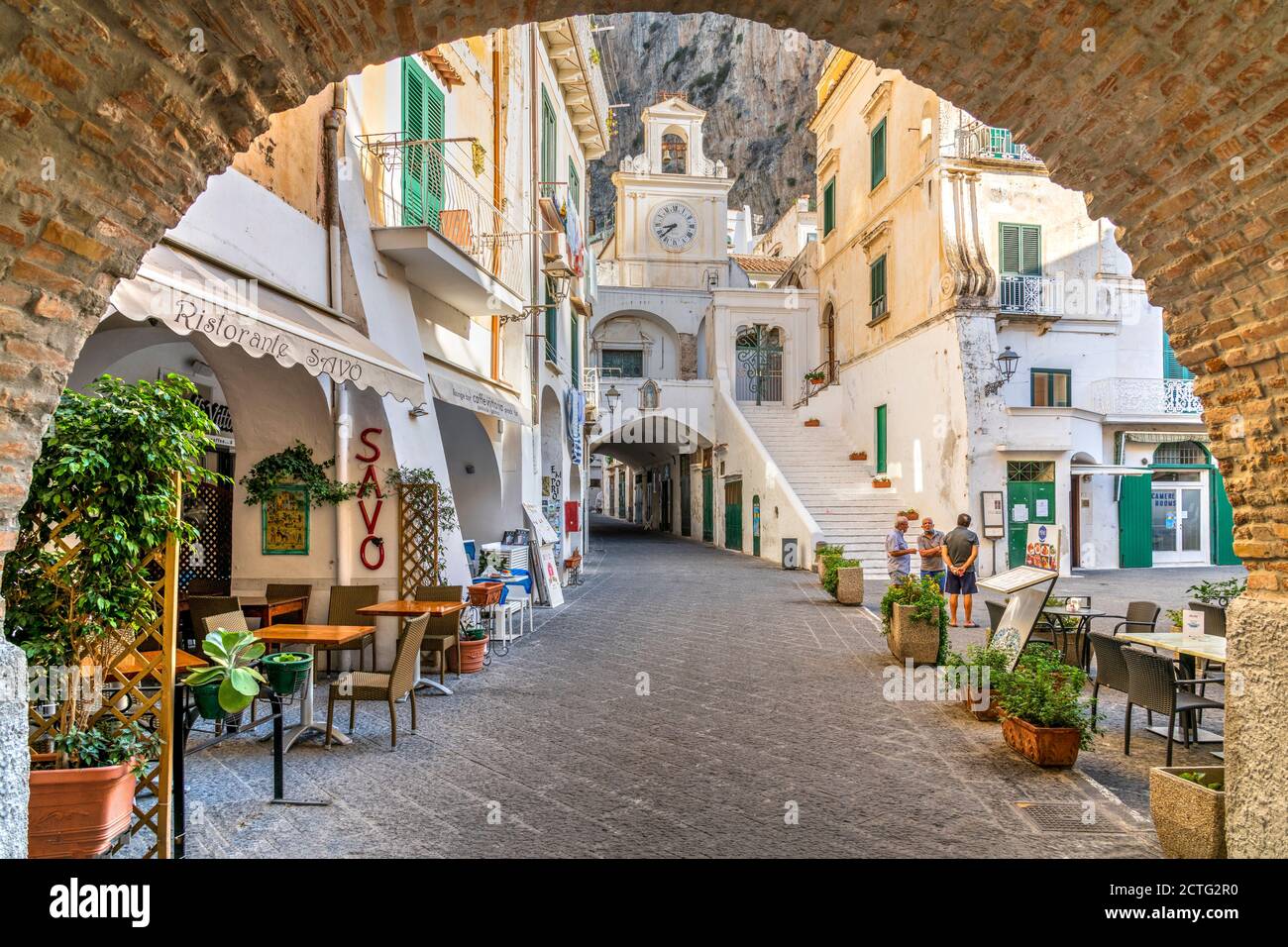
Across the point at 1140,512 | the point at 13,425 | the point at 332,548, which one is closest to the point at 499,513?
the point at 332,548

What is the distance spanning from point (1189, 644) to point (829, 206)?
72.8 feet

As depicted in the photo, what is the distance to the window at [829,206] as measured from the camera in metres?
25.3

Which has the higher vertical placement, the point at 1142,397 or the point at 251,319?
the point at 1142,397

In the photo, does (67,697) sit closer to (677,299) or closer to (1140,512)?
(1140,512)

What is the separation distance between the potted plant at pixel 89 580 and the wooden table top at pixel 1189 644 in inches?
252

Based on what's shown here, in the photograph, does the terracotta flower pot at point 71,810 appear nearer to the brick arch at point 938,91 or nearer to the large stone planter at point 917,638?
the brick arch at point 938,91

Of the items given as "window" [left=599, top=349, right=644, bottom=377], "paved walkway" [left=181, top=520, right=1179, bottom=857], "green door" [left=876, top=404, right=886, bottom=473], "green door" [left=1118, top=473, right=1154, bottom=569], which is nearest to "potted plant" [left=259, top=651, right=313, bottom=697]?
"paved walkway" [left=181, top=520, right=1179, bottom=857]

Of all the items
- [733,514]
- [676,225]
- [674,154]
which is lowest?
[733,514]

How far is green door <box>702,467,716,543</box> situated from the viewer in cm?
2802

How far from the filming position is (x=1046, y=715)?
5477mm

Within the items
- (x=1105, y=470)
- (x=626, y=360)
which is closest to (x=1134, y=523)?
(x=1105, y=470)

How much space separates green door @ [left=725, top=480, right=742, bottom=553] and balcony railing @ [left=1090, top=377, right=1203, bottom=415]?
31.5 feet

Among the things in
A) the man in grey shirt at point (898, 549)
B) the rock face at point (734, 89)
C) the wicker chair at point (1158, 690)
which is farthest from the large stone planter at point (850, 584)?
the rock face at point (734, 89)

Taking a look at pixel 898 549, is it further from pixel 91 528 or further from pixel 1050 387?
pixel 91 528
